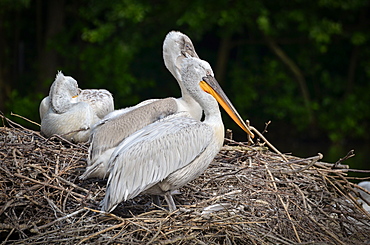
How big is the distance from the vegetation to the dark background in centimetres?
3

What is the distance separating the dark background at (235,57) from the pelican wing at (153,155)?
21.3ft

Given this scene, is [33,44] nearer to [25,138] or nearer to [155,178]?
[25,138]

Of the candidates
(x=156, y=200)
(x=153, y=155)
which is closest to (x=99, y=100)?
(x=156, y=200)

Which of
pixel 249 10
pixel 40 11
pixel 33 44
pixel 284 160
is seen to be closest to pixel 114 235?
pixel 284 160

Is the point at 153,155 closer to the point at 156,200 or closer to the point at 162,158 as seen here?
the point at 162,158

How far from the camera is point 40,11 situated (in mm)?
13656

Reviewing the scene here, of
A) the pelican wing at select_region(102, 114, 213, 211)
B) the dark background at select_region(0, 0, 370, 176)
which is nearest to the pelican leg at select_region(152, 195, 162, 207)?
the pelican wing at select_region(102, 114, 213, 211)

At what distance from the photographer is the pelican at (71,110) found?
4.98 m

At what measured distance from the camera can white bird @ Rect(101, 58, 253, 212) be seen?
3.71m

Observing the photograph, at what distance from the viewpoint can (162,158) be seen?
3781mm

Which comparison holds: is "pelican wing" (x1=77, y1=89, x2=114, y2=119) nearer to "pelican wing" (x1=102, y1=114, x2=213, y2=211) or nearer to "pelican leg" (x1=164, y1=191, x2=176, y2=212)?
"pelican wing" (x1=102, y1=114, x2=213, y2=211)

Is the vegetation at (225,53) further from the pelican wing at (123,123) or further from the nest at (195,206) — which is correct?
the nest at (195,206)

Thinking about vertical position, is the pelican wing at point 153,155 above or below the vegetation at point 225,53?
above

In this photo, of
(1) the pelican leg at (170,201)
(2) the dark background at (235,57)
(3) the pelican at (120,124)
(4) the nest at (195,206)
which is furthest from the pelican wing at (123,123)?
(2) the dark background at (235,57)
